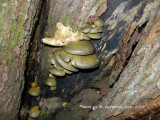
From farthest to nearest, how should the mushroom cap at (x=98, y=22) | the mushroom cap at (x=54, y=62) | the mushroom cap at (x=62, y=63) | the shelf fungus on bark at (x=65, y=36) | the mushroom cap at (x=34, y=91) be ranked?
the mushroom cap at (x=34, y=91)
the mushroom cap at (x=54, y=62)
the mushroom cap at (x=62, y=63)
the shelf fungus on bark at (x=65, y=36)
the mushroom cap at (x=98, y=22)

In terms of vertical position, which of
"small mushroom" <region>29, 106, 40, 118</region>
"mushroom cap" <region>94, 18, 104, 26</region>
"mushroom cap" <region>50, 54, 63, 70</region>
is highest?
"mushroom cap" <region>94, 18, 104, 26</region>

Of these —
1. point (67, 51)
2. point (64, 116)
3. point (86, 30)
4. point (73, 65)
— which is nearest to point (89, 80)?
point (73, 65)

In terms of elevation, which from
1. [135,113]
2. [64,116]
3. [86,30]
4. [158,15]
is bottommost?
[64,116]

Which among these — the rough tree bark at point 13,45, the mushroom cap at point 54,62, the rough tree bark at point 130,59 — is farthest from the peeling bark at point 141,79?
the rough tree bark at point 13,45

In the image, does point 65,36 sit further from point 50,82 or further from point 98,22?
point 50,82

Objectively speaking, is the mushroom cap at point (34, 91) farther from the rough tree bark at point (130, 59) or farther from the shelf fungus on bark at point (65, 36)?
the shelf fungus on bark at point (65, 36)

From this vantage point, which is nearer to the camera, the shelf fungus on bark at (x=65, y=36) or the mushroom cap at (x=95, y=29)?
the mushroom cap at (x=95, y=29)

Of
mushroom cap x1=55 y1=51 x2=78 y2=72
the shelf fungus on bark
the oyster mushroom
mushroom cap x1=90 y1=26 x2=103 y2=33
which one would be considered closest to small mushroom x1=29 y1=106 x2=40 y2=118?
the oyster mushroom

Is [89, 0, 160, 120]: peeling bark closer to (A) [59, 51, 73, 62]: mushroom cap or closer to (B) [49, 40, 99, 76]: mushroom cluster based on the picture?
(B) [49, 40, 99, 76]: mushroom cluster

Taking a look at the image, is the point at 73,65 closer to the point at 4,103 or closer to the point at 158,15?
the point at 4,103
